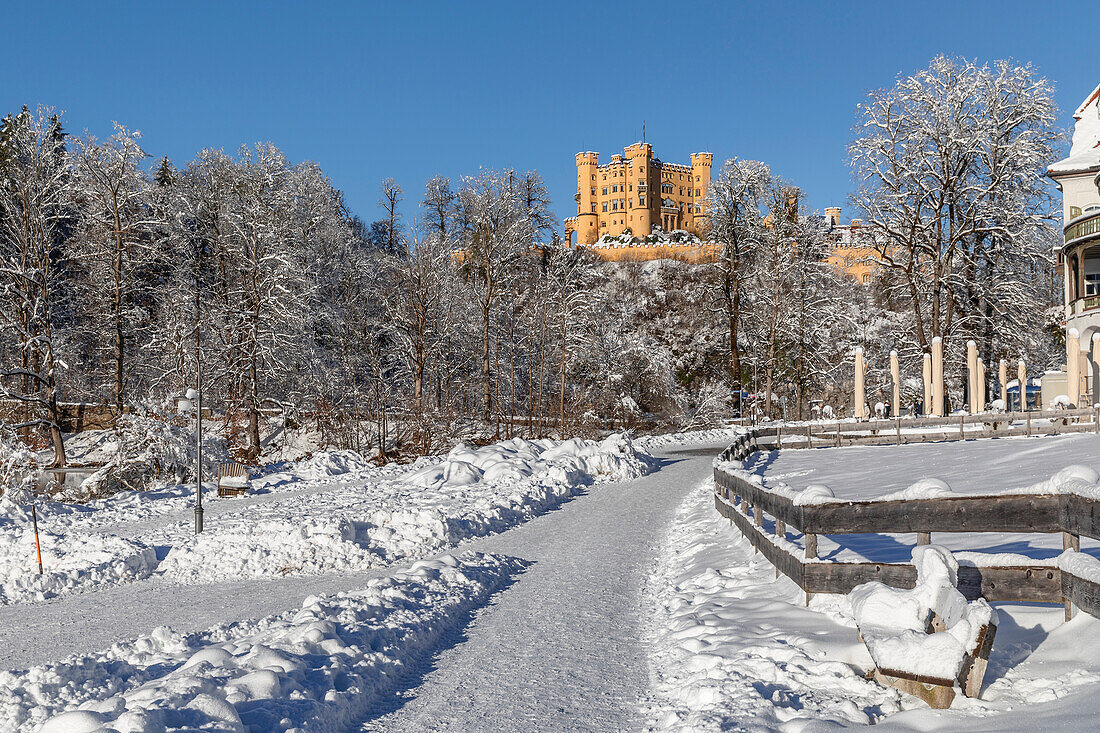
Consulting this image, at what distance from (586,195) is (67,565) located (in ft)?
346

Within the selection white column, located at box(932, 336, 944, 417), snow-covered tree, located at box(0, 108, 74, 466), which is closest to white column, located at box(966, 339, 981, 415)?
white column, located at box(932, 336, 944, 417)

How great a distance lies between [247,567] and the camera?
38.2 feet

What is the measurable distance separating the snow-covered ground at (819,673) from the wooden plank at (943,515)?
0.62 m

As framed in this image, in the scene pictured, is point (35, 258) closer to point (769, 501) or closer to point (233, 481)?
point (233, 481)

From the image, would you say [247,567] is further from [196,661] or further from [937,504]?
[937,504]

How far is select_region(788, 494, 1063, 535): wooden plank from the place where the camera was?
4906mm

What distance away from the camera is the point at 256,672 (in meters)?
5.32

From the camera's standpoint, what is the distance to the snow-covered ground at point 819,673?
4094 millimetres

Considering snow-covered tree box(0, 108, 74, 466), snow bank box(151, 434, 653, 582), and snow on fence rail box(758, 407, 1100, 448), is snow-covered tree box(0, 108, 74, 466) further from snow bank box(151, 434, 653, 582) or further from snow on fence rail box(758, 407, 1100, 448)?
snow on fence rail box(758, 407, 1100, 448)

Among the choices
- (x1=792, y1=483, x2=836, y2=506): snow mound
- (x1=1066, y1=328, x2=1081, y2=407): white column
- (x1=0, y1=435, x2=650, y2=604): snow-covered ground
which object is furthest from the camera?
(x1=1066, y1=328, x2=1081, y2=407): white column

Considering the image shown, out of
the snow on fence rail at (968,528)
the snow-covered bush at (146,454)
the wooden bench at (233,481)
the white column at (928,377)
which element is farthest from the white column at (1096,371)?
the snow-covered bush at (146,454)

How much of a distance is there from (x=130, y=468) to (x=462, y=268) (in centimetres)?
2745

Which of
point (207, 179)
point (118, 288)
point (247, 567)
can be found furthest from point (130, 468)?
point (207, 179)

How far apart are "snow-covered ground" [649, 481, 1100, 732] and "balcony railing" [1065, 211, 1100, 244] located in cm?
2787
